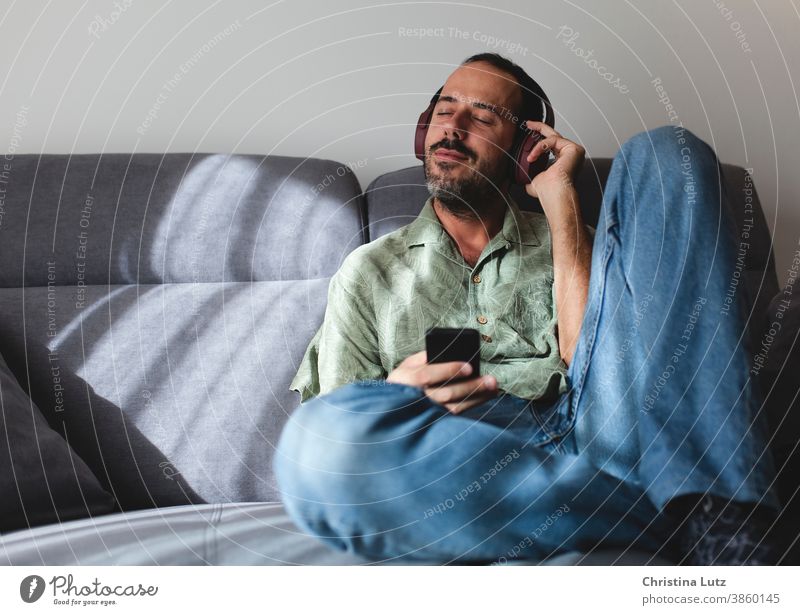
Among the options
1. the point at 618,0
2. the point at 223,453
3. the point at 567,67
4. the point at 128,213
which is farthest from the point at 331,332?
the point at 618,0

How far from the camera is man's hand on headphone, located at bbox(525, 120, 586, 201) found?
1003 mm

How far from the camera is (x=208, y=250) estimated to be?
1.11 meters

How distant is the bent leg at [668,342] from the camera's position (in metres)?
0.70

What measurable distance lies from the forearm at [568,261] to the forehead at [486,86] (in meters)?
0.13

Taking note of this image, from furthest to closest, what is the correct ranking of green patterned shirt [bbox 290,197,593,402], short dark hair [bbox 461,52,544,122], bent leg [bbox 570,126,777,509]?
short dark hair [bbox 461,52,544,122]
green patterned shirt [bbox 290,197,593,402]
bent leg [bbox 570,126,777,509]

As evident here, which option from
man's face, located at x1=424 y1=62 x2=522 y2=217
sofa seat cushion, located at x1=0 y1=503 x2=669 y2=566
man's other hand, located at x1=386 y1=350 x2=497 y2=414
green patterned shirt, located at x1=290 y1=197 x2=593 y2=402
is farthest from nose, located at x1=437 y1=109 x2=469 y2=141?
sofa seat cushion, located at x1=0 y1=503 x2=669 y2=566

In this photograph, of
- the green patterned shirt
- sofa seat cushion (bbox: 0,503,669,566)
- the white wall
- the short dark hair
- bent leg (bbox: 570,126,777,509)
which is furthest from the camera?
the white wall

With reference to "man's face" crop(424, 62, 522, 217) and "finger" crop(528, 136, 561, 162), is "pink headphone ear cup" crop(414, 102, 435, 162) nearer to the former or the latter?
"man's face" crop(424, 62, 522, 217)

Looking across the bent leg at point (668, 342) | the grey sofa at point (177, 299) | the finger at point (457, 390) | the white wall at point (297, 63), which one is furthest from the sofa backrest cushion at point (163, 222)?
the bent leg at point (668, 342)

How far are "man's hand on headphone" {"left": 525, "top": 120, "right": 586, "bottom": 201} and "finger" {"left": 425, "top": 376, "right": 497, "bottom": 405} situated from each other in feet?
0.93

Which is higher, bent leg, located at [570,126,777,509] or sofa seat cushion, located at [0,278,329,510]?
bent leg, located at [570,126,777,509]
